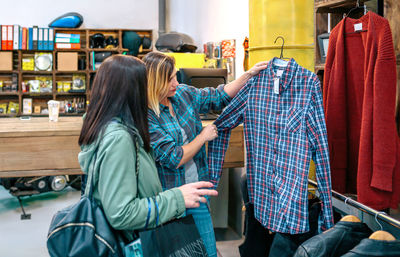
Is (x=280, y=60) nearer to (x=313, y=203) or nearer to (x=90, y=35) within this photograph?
(x=313, y=203)

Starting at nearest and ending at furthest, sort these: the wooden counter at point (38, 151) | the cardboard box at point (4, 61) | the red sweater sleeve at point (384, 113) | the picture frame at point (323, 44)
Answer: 1. the red sweater sleeve at point (384, 113)
2. the picture frame at point (323, 44)
3. the wooden counter at point (38, 151)
4. the cardboard box at point (4, 61)

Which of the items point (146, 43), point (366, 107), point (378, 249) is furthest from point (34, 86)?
point (378, 249)

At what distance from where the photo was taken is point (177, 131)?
1807 mm

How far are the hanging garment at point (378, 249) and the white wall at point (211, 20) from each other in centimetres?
296

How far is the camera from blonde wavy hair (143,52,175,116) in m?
1.74

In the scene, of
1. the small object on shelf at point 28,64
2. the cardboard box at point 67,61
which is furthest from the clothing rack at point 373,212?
the small object on shelf at point 28,64

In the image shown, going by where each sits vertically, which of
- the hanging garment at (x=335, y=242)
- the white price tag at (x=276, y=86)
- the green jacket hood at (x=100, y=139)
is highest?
the white price tag at (x=276, y=86)

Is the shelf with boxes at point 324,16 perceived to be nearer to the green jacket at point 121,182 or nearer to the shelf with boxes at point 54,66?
the green jacket at point 121,182

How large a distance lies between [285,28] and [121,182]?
48.4 inches

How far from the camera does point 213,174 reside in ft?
6.98

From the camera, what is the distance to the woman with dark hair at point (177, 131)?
5.68 ft

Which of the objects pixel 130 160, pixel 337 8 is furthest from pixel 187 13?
pixel 130 160

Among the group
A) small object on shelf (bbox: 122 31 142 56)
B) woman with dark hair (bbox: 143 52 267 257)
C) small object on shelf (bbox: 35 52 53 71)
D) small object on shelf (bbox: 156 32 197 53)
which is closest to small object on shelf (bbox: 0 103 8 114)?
small object on shelf (bbox: 35 52 53 71)

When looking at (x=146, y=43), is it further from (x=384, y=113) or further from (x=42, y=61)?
(x=384, y=113)
